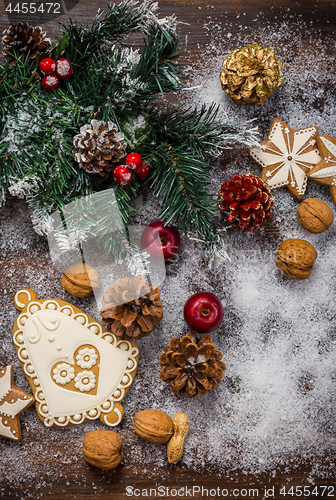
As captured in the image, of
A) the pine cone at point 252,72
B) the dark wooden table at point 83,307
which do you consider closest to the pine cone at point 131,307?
the dark wooden table at point 83,307

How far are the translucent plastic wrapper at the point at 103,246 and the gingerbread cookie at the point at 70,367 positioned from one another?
0.35ft

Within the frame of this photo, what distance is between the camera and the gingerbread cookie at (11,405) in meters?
0.93

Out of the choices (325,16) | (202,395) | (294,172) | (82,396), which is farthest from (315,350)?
(325,16)

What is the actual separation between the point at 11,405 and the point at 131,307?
1.32 ft

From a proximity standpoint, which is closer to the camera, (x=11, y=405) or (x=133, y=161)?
(x=133, y=161)

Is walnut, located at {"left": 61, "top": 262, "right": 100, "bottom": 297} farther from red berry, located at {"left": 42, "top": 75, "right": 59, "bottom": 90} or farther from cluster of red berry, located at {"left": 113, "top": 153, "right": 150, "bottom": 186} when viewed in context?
red berry, located at {"left": 42, "top": 75, "right": 59, "bottom": 90}

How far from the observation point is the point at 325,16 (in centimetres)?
102

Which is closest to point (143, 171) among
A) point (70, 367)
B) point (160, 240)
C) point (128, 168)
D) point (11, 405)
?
point (128, 168)

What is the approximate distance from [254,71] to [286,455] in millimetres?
985

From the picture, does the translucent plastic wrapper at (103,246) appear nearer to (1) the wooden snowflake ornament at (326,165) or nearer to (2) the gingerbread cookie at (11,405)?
(2) the gingerbread cookie at (11,405)

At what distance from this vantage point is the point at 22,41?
82 cm

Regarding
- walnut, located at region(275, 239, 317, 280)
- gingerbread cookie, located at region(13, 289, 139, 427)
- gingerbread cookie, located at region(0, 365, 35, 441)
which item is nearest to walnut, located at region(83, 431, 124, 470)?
gingerbread cookie, located at region(13, 289, 139, 427)

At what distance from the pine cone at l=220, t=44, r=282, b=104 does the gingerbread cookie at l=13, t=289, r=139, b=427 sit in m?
0.72

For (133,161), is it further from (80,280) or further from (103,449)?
(103,449)
